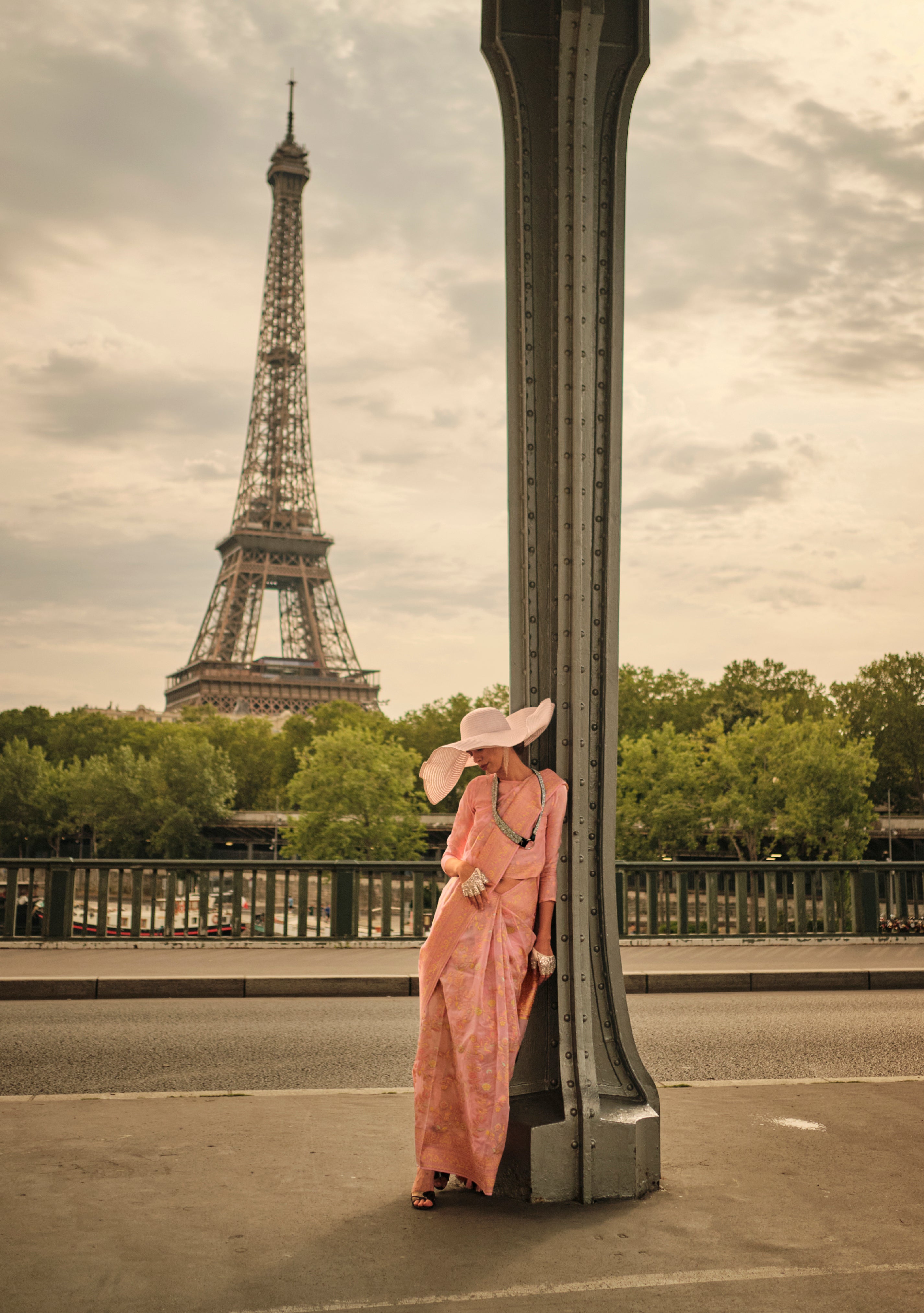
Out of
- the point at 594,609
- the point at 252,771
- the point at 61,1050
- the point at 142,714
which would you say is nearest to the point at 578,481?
the point at 594,609

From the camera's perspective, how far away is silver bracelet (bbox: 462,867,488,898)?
4230mm

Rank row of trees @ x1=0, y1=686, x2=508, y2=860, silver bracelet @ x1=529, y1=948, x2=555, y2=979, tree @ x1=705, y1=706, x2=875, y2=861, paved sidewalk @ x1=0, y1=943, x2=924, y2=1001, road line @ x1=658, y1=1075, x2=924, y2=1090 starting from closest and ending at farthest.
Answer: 1. silver bracelet @ x1=529, y1=948, x2=555, y2=979
2. road line @ x1=658, y1=1075, x2=924, y2=1090
3. paved sidewalk @ x1=0, y1=943, x2=924, y2=1001
4. tree @ x1=705, y1=706, x2=875, y2=861
5. row of trees @ x1=0, y1=686, x2=508, y2=860

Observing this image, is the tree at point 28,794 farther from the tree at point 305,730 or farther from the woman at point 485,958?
the woman at point 485,958

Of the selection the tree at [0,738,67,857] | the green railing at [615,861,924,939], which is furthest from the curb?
the tree at [0,738,67,857]

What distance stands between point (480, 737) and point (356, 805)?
52.0 m

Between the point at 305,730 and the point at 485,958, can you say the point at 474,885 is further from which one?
the point at 305,730

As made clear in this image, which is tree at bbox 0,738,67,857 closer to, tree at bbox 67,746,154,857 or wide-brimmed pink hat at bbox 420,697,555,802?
tree at bbox 67,746,154,857

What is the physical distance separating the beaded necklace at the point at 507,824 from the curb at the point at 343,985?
638 centimetres

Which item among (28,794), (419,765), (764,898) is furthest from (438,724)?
(764,898)

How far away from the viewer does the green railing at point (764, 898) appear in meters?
13.6

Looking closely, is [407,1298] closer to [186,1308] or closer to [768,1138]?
[186,1308]

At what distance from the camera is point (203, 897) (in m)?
13.1

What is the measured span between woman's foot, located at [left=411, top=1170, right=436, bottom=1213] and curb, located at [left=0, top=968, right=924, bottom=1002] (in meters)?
6.31

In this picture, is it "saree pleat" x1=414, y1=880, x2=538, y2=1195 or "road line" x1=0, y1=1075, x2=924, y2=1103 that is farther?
"road line" x1=0, y1=1075, x2=924, y2=1103
